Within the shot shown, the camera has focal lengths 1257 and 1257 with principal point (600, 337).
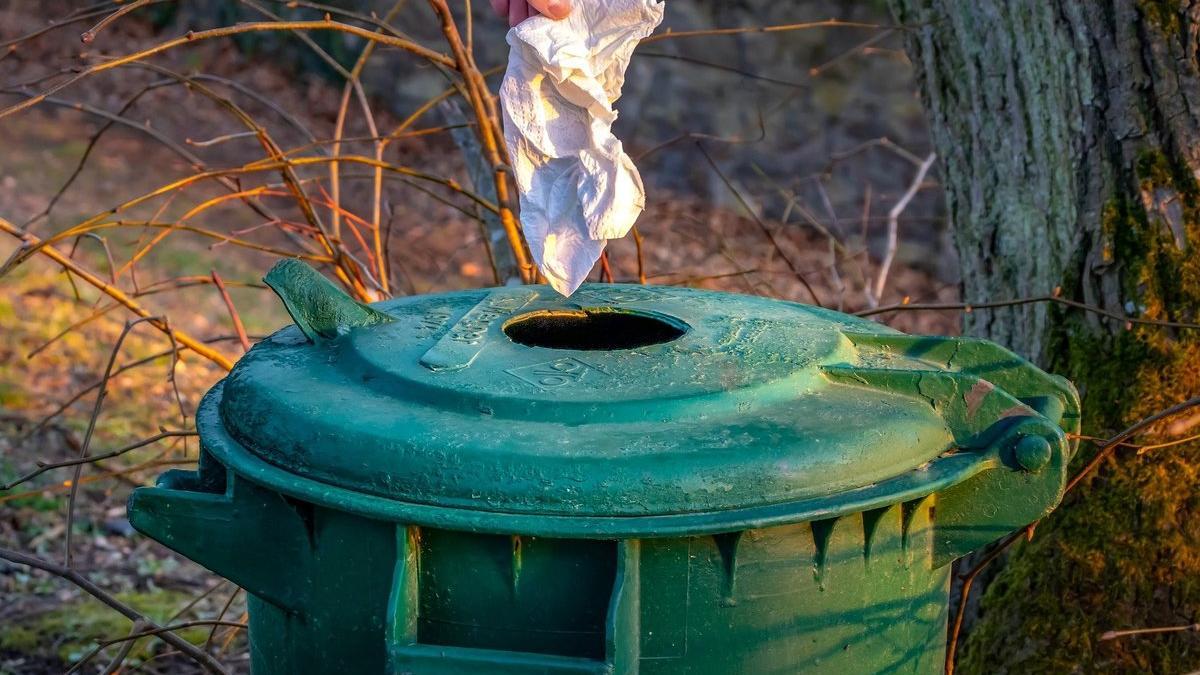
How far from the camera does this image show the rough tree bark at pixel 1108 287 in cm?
244

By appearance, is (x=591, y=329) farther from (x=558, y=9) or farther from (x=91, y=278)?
(x=91, y=278)

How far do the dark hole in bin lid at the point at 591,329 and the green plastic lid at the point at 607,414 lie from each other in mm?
12

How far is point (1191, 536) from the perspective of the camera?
7.98ft

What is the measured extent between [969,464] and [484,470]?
66 centimetres

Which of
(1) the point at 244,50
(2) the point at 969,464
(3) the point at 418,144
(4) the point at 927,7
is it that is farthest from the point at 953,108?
(1) the point at 244,50

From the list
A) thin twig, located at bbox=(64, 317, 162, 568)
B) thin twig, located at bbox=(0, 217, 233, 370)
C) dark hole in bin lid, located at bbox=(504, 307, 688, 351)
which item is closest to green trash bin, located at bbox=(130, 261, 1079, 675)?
dark hole in bin lid, located at bbox=(504, 307, 688, 351)

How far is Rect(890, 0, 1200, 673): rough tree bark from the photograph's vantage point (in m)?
2.44

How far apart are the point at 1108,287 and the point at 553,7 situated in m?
1.34

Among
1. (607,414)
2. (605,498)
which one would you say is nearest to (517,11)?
(607,414)

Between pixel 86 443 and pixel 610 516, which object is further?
pixel 86 443

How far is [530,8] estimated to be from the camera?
6.56 feet

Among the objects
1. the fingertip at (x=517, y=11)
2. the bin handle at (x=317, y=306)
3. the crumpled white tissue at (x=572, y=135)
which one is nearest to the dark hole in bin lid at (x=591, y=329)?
the crumpled white tissue at (x=572, y=135)

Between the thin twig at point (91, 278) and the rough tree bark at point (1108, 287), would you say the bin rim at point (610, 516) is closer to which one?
the thin twig at point (91, 278)

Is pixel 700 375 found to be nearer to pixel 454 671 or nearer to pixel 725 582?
pixel 725 582
